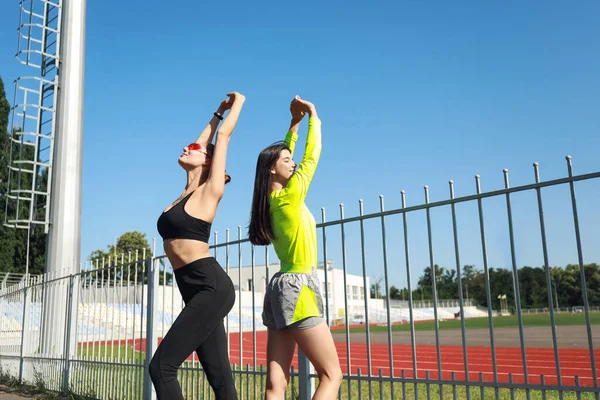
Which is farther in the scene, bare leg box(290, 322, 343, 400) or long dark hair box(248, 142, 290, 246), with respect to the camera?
long dark hair box(248, 142, 290, 246)

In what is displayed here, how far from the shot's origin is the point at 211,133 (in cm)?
391

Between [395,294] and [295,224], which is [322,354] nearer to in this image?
[295,224]

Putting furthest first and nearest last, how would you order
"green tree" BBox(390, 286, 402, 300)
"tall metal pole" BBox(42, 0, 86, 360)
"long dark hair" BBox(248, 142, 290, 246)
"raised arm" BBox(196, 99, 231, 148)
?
"green tree" BBox(390, 286, 402, 300) → "tall metal pole" BBox(42, 0, 86, 360) → "raised arm" BBox(196, 99, 231, 148) → "long dark hair" BBox(248, 142, 290, 246)

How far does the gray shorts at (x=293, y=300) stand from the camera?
2947 mm

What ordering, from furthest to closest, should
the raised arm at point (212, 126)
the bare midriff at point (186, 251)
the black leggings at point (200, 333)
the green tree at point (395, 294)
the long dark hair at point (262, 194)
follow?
the green tree at point (395, 294) < the raised arm at point (212, 126) < the long dark hair at point (262, 194) < the bare midriff at point (186, 251) < the black leggings at point (200, 333)

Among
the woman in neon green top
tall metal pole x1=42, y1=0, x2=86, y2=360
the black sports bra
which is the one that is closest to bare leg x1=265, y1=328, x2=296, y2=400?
the woman in neon green top

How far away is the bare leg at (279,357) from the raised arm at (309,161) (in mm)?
787

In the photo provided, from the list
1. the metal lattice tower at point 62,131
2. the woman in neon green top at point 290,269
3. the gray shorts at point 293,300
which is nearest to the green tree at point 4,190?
the metal lattice tower at point 62,131

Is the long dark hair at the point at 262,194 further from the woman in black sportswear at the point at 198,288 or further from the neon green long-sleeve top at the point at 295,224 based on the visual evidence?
the woman in black sportswear at the point at 198,288

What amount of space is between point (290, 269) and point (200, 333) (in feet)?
1.94

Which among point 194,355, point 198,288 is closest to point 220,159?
point 198,288

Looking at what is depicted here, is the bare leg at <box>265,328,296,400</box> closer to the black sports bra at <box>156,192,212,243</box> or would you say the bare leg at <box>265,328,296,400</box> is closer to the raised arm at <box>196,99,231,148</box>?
the black sports bra at <box>156,192,212,243</box>

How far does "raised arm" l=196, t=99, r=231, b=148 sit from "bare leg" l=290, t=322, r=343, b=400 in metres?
1.52

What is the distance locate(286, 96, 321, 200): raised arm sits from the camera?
10.2 feet
